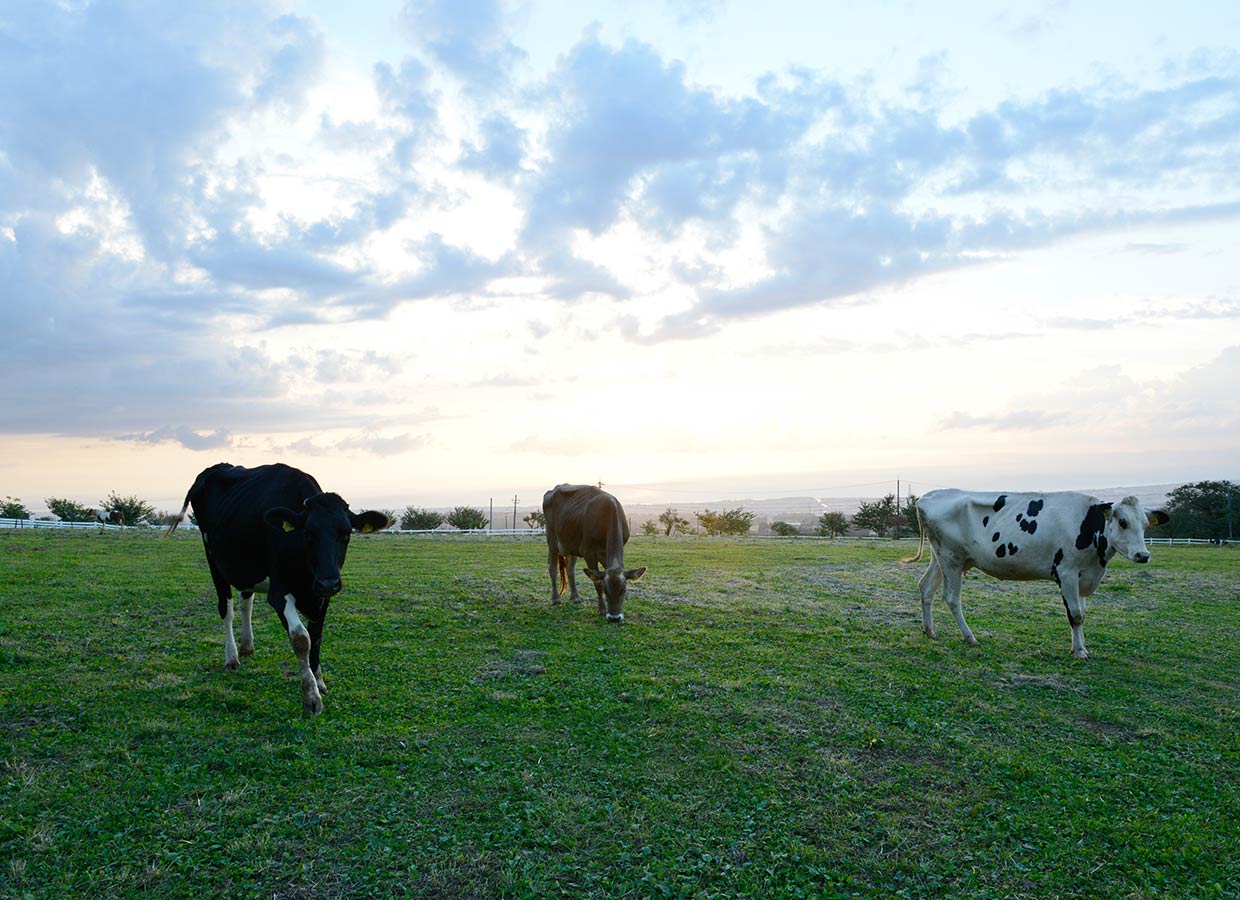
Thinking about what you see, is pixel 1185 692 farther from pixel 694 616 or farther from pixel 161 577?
pixel 161 577

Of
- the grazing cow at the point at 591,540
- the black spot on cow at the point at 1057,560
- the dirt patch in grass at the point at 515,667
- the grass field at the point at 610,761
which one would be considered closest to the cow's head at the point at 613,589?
the grazing cow at the point at 591,540

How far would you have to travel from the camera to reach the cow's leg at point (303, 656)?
22.9 ft

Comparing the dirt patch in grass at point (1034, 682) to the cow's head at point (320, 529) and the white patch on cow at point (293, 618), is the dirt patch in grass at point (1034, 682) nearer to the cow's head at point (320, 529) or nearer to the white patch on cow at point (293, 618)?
the cow's head at point (320, 529)

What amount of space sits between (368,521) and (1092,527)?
9.81 metres

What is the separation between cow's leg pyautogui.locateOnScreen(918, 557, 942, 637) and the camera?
37.3 ft

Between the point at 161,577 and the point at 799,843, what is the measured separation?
15281mm

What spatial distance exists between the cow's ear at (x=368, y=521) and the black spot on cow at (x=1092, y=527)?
9413mm

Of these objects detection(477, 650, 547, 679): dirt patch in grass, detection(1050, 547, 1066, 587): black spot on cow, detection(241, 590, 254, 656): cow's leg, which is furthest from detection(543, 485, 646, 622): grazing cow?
detection(1050, 547, 1066, 587): black spot on cow

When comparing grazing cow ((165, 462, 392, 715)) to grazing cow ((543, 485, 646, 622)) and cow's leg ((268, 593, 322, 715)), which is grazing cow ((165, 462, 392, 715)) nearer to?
cow's leg ((268, 593, 322, 715))

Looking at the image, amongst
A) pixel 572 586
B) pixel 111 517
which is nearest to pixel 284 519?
pixel 572 586

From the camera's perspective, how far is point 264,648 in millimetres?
9492

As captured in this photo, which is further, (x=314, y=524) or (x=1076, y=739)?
(x=314, y=524)

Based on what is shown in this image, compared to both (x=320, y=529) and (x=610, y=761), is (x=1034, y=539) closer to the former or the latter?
(x=610, y=761)

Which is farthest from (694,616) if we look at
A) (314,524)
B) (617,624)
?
(314,524)
